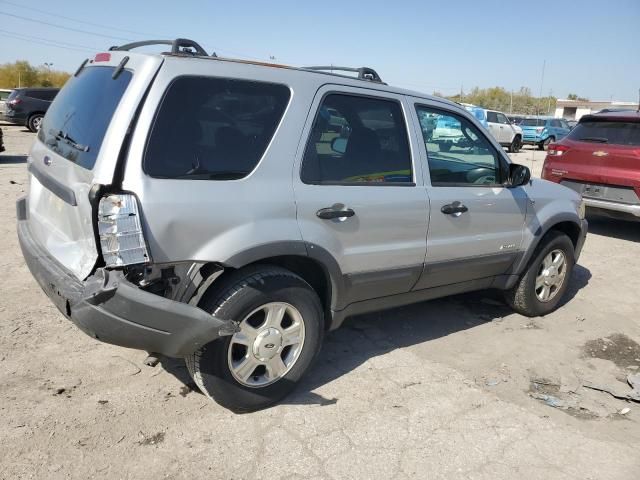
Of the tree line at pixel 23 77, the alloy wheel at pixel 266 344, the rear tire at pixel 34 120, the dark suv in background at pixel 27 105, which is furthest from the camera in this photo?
the tree line at pixel 23 77

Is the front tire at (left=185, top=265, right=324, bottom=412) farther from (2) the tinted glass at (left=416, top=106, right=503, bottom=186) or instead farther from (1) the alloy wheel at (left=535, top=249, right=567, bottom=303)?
(1) the alloy wheel at (left=535, top=249, right=567, bottom=303)

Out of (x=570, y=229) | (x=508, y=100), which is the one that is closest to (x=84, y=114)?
(x=570, y=229)

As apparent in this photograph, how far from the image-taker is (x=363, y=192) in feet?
11.0

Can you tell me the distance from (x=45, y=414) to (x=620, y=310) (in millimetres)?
5121

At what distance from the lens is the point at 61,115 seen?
324 centimetres

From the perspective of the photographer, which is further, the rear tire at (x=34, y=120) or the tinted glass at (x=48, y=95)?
the tinted glass at (x=48, y=95)

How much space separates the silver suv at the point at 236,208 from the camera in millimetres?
2580

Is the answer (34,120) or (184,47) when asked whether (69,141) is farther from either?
(34,120)

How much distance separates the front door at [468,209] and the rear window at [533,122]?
2672 centimetres

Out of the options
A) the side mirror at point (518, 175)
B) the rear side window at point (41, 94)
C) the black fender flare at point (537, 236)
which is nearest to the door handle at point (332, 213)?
the side mirror at point (518, 175)

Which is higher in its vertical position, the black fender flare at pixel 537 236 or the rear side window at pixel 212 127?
the rear side window at pixel 212 127

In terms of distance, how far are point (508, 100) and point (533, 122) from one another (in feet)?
227

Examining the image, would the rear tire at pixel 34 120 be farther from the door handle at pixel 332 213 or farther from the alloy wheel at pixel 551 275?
the door handle at pixel 332 213

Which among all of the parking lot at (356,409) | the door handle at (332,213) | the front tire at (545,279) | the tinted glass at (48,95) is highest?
the tinted glass at (48,95)
